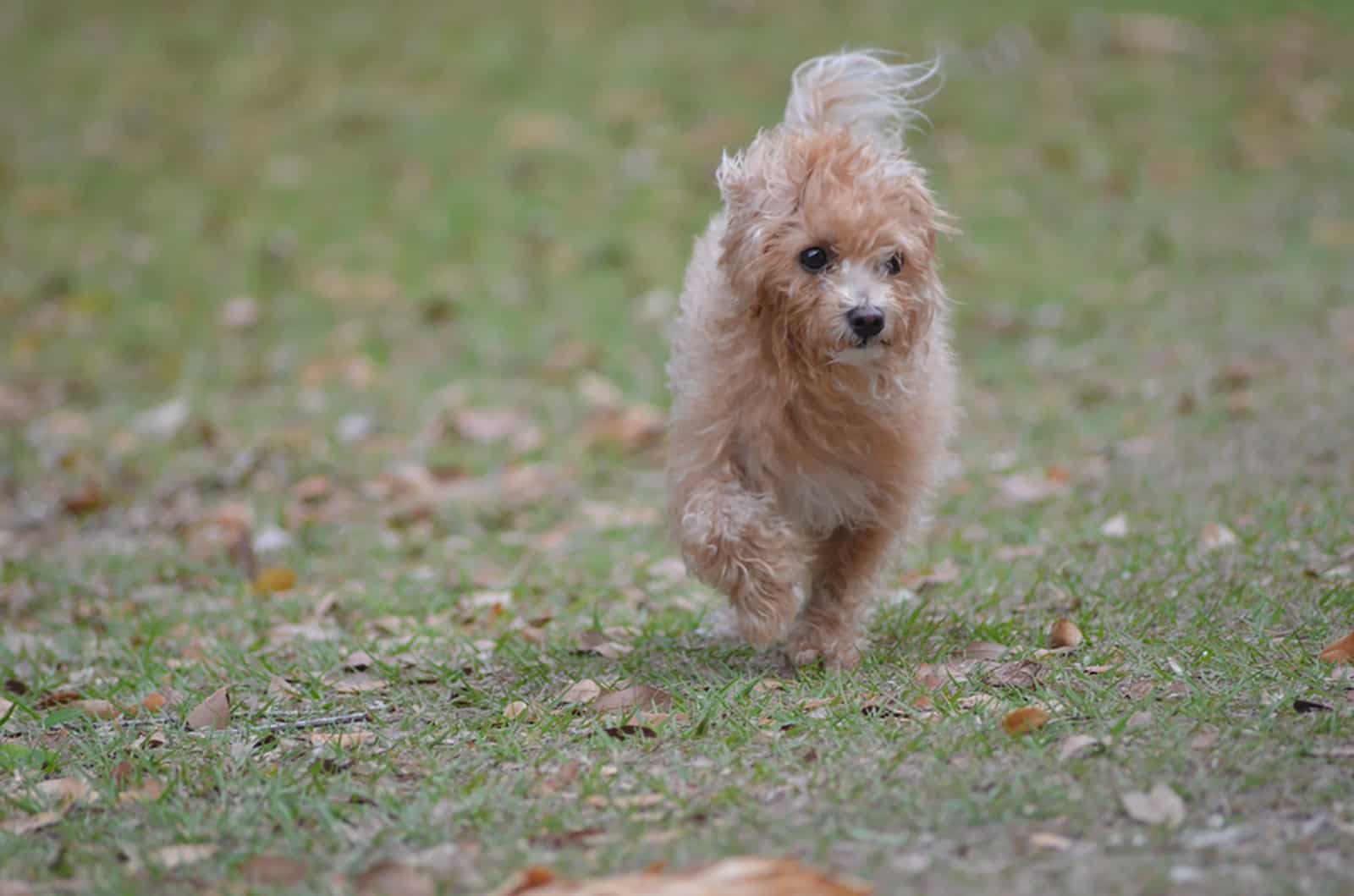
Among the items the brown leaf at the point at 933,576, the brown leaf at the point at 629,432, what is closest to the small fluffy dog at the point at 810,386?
the brown leaf at the point at 933,576

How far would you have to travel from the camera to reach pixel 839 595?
4.26m

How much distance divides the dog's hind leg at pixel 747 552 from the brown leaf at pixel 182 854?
60.0 inches

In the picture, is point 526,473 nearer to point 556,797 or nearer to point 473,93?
point 556,797

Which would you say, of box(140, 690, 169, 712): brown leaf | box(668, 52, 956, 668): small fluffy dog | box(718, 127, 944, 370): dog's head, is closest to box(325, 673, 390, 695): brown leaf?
box(140, 690, 169, 712): brown leaf

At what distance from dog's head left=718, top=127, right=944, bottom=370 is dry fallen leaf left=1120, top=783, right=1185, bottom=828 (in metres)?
1.38

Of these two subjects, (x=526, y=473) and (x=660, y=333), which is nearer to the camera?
(x=526, y=473)

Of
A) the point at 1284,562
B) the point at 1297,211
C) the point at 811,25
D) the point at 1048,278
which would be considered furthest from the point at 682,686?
the point at 811,25

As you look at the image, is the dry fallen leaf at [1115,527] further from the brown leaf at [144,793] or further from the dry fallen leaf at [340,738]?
the brown leaf at [144,793]

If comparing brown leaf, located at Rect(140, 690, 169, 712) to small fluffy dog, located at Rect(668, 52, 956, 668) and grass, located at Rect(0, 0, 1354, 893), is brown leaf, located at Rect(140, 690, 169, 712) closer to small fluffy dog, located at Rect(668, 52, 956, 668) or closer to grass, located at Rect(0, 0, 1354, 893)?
grass, located at Rect(0, 0, 1354, 893)

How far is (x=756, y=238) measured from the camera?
3.81 metres

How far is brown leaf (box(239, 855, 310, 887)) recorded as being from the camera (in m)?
2.76

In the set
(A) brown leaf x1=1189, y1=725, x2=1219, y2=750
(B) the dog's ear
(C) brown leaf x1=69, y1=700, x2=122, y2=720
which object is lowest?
(C) brown leaf x1=69, y1=700, x2=122, y2=720

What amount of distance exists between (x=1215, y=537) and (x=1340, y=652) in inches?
51.0

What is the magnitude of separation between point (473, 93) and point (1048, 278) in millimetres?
5850
